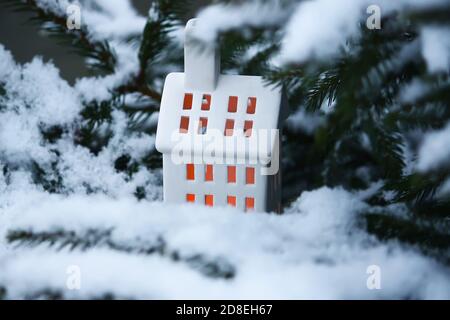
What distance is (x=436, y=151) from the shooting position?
18.9 inches

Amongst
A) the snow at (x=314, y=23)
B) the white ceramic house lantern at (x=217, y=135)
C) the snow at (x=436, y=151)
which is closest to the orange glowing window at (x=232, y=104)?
the white ceramic house lantern at (x=217, y=135)

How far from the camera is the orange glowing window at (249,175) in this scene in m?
0.63

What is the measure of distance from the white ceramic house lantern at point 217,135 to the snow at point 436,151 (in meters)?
0.16

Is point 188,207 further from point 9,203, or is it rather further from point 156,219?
point 9,203

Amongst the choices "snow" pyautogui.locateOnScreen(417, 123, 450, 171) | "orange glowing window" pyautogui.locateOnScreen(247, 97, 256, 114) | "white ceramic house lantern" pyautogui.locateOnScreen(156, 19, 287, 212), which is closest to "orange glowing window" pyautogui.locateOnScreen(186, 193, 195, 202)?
"white ceramic house lantern" pyautogui.locateOnScreen(156, 19, 287, 212)

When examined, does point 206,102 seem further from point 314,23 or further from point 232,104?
point 314,23

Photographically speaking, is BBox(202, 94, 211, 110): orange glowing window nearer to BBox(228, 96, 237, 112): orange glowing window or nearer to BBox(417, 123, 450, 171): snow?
BBox(228, 96, 237, 112): orange glowing window

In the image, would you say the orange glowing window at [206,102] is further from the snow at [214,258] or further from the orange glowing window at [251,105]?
the snow at [214,258]

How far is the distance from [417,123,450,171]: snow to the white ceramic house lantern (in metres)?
0.16

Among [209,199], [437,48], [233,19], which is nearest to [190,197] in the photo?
[209,199]

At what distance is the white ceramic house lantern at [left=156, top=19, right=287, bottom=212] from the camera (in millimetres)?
609
